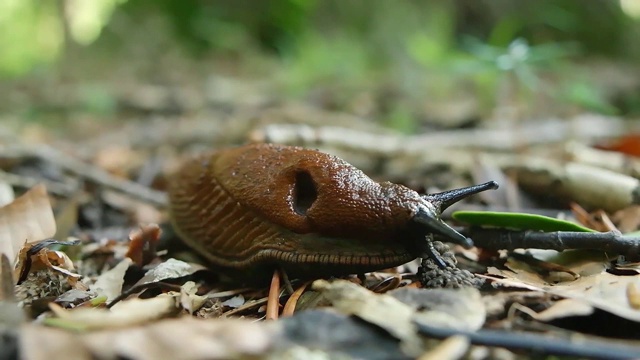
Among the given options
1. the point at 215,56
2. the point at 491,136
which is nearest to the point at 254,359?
the point at 491,136

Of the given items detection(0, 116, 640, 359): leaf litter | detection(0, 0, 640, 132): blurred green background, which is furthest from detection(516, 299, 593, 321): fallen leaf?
detection(0, 0, 640, 132): blurred green background

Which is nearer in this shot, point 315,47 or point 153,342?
point 153,342

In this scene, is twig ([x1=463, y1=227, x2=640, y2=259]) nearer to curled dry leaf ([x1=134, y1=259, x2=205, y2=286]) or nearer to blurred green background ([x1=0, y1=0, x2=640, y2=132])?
curled dry leaf ([x1=134, y1=259, x2=205, y2=286])

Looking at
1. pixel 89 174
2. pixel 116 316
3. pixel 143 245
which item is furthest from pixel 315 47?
pixel 116 316

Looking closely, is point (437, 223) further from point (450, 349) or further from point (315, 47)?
point (315, 47)

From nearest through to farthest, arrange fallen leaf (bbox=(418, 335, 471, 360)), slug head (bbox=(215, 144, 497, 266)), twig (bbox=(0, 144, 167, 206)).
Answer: fallen leaf (bbox=(418, 335, 471, 360)) → slug head (bbox=(215, 144, 497, 266)) → twig (bbox=(0, 144, 167, 206))
